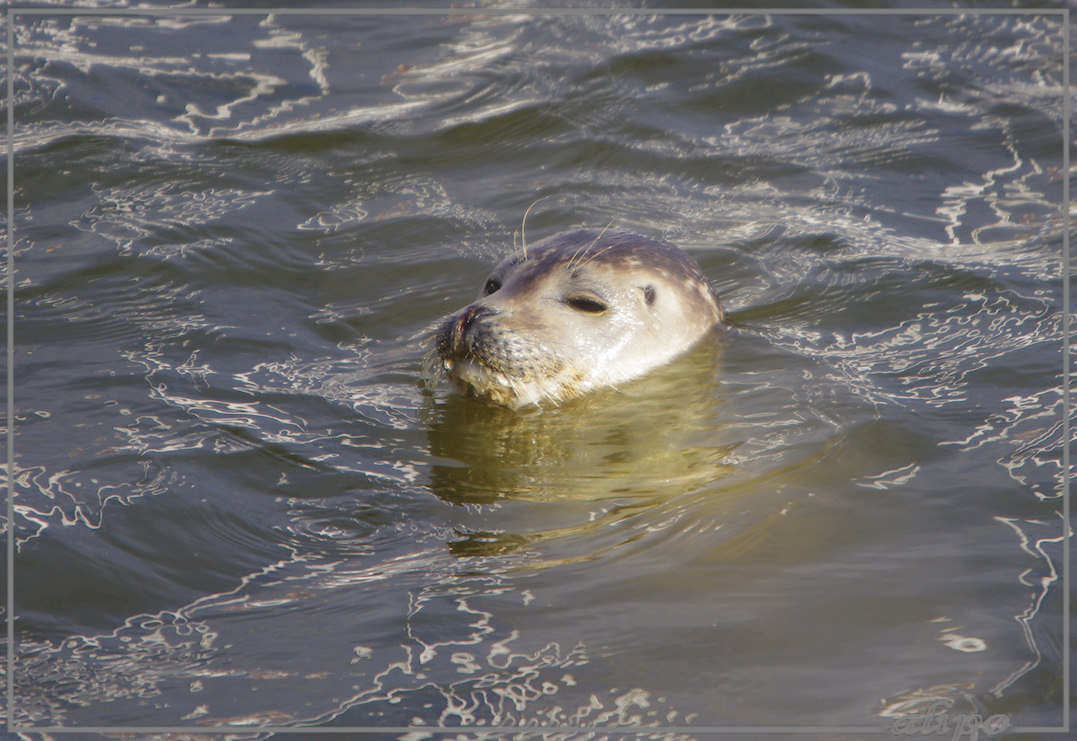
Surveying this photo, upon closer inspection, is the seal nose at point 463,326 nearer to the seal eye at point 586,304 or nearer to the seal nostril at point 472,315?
the seal nostril at point 472,315

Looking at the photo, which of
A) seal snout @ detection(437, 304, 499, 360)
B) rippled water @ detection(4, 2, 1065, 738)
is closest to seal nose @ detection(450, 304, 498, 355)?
seal snout @ detection(437, 304, 499, 360)

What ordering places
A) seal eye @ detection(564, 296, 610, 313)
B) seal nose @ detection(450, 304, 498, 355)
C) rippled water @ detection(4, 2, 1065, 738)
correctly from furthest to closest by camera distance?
1. seal eye @ detection(564, 296, 610, 313)
2. seal nose @ detection(450, 304, 498, 355)
3. rippled water @ detection(4, 2, 1065, 738)

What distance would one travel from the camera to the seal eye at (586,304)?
465 centimetres

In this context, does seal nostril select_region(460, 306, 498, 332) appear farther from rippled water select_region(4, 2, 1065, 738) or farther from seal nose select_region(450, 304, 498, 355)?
rippled water select_region(4, 2, 1065, 738)

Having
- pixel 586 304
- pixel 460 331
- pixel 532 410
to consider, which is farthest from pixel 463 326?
pixel 586 304

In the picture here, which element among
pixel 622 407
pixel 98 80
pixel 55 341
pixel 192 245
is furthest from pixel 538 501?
pixel 98 80

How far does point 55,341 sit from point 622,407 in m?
2.39

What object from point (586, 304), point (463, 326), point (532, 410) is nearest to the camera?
point (463, 326)

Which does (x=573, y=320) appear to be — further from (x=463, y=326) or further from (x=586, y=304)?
(x=463, y=326)

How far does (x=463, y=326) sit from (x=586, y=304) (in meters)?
0.57

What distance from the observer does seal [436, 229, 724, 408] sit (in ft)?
14.4

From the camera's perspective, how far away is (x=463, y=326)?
4.36 m

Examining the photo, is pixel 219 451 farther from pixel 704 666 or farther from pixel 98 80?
pixel 98 80

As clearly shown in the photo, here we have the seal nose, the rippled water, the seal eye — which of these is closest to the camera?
the rippled water
